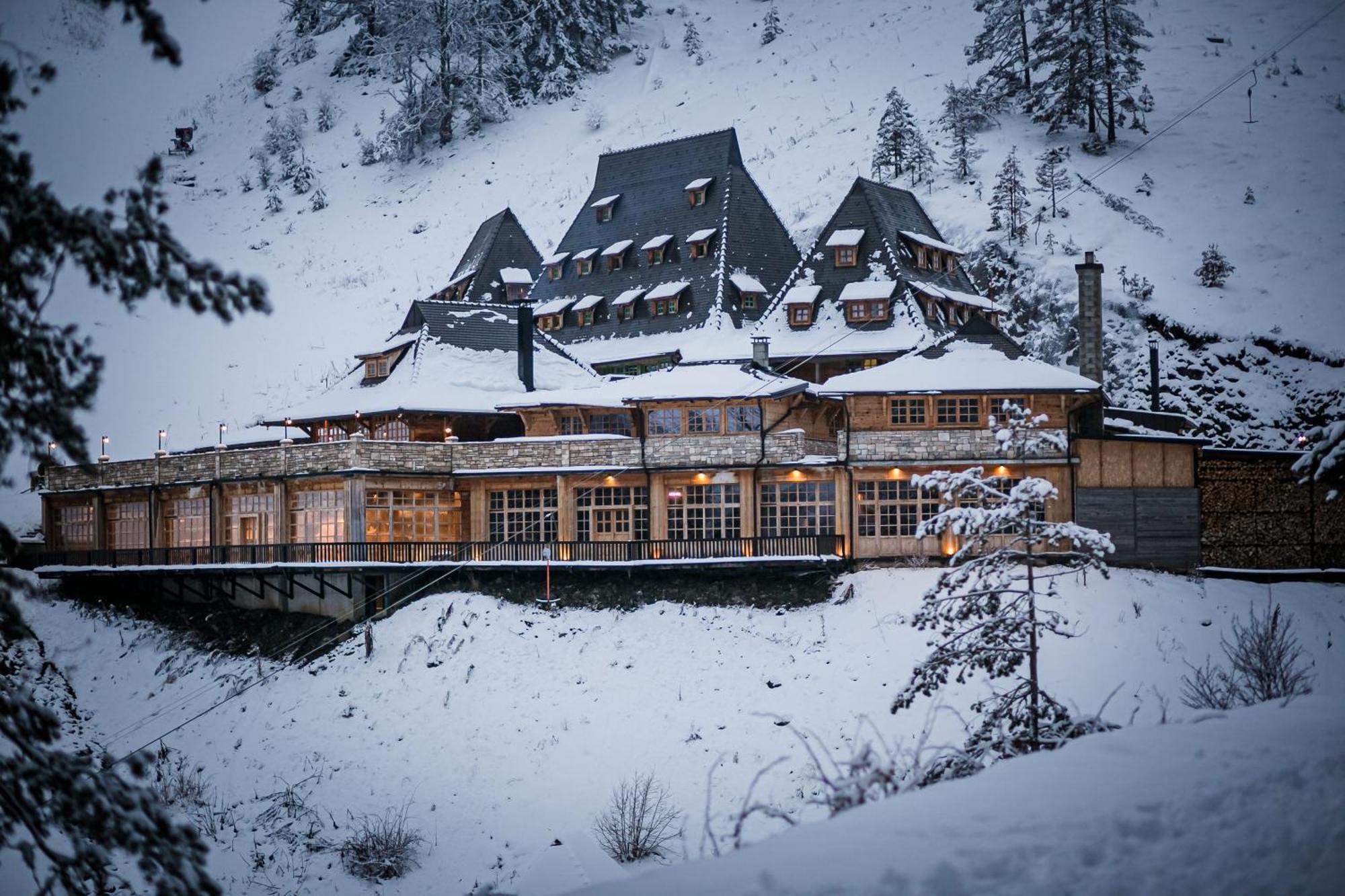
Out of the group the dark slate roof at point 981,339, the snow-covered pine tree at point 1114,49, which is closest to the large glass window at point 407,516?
the dark slate roof at point 981,339

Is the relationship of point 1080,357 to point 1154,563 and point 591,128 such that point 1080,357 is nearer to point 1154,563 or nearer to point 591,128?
point 1154,563

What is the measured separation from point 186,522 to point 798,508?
22.8 m

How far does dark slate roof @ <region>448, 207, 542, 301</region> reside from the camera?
59.6 m

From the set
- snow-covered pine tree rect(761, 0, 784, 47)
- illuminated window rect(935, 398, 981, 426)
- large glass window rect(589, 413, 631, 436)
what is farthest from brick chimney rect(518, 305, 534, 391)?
snow-covered pine tree rect(761, 0, 784, 47)

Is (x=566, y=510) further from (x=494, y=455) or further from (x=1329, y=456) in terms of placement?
(x=1329, y=456)

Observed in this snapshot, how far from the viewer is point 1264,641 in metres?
24.6

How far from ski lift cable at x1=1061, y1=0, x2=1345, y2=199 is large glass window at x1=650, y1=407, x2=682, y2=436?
35.4 m

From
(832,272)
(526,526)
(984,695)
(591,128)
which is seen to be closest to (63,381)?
(984,695)

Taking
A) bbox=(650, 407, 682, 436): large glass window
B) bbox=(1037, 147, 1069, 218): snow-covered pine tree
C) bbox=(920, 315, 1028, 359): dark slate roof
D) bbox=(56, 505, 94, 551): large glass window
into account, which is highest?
bbox=(1037, 147, 1069, 218): snow-covered pine tree

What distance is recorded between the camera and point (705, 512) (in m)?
39.2

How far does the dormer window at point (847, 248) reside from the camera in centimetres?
5062

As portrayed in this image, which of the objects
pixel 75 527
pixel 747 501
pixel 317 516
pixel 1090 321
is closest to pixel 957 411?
pixel 747 501

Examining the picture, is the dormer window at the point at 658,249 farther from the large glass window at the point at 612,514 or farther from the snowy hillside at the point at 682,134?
the large glass window at the point at 612,514

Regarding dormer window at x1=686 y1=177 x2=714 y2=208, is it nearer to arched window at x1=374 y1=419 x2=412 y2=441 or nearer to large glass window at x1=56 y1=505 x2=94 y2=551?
arched window at x1=374 y1=419 x2=412 y2=441
